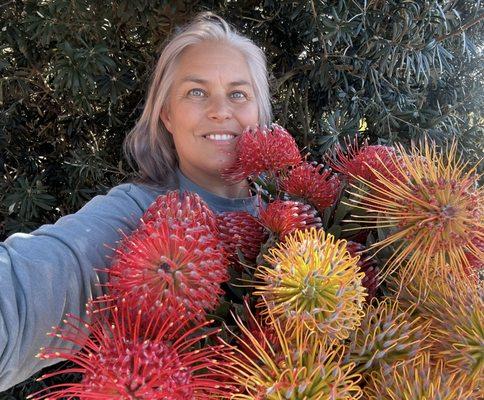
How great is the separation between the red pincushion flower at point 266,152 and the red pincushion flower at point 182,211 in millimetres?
129

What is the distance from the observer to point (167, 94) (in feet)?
3.82

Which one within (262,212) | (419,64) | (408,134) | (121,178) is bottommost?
(121,178)

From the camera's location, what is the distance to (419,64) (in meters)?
1.58

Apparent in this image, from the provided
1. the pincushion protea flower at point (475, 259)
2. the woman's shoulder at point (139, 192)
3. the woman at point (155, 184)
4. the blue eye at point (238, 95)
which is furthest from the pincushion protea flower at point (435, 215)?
the blue eye at point (238, 95)

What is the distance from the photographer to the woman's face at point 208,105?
3.32 feet

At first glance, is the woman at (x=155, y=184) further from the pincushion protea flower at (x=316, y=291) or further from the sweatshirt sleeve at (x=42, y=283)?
the pincushion protea flower at (x=316, y=291)

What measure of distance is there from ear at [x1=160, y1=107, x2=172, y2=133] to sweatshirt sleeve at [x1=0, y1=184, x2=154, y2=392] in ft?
1.80

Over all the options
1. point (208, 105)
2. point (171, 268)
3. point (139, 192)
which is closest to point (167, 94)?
point (208, 105)

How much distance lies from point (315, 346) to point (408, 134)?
1461 mm

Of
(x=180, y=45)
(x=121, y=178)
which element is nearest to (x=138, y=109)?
(x=121, y=178)

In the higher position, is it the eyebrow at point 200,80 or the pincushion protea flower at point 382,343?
the eyebrow at point 200,80

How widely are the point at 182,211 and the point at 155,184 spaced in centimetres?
57

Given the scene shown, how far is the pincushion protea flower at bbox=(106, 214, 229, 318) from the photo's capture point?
42 centimetres

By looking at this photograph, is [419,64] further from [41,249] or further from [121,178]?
[41,249]
